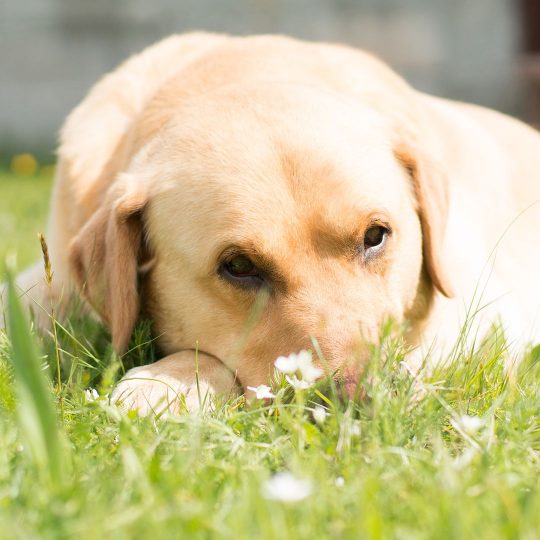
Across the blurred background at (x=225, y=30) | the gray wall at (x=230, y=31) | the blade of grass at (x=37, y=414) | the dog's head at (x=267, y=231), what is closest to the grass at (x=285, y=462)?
the blade of grass at (x=37, y=414)

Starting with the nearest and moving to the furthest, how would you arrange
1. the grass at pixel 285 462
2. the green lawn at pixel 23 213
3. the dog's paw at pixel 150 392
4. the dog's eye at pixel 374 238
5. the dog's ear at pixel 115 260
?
1. the grass at pixel 285 462
2. the dog's paw at pixel 150 392
3. the dog's eye at pixel 374 238
4. the dog's ear at pixel 115 260
5. the green lawn at pixel 23 213

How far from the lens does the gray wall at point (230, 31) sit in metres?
10.3

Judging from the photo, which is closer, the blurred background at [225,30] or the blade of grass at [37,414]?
the blade of grass at [37,414]

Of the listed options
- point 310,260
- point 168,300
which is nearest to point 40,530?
point 310,260

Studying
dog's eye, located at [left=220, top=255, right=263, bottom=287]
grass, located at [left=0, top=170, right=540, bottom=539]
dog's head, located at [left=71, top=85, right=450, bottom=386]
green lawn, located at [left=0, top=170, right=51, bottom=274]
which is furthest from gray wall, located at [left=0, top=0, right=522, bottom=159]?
grass, located at [left=0, top=170, right=540, bottom=539]

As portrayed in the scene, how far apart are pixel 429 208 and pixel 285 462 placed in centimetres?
138

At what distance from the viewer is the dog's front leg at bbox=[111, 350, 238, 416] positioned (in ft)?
8.29

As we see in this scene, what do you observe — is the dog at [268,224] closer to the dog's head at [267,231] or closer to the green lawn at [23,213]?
the dog's head at [267,231]

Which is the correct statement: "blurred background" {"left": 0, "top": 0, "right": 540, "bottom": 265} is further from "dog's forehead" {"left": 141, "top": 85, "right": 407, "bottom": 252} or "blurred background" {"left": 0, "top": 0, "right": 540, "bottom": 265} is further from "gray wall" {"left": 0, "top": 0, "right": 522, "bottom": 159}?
"dog's forehead" {"left": 141, "top": 85, "right": 407, "bottom": 252}

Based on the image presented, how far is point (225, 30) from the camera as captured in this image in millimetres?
10422

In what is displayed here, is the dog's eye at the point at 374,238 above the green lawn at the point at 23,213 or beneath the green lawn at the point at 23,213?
above

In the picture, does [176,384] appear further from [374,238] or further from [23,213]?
[23,213]

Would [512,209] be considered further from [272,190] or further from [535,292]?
[272,190]

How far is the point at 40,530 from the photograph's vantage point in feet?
5.25
